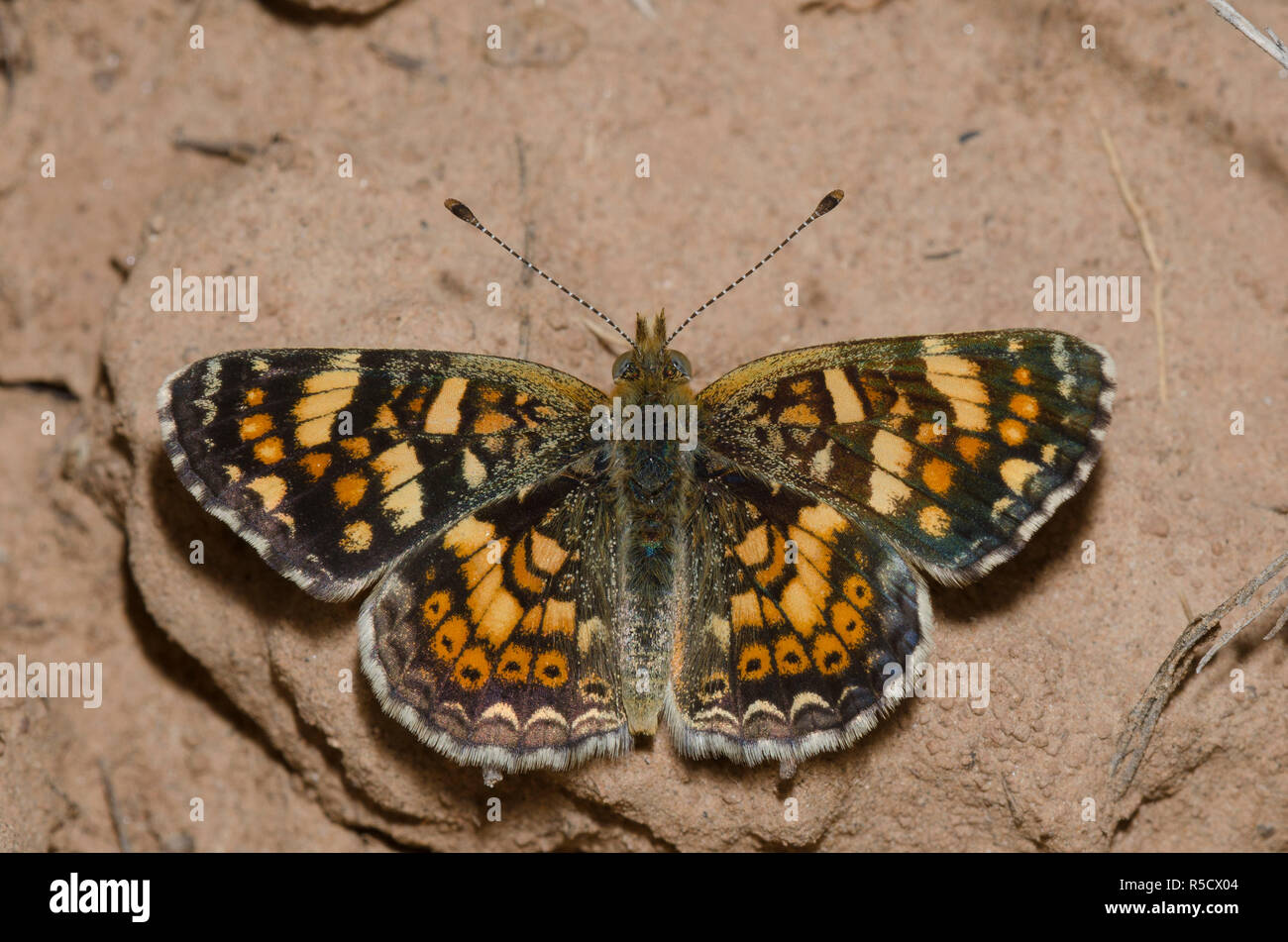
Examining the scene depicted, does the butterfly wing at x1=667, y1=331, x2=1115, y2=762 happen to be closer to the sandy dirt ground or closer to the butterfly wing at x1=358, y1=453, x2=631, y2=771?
the butterfly wing at x1=358, y1=453, x2=631, y2=771

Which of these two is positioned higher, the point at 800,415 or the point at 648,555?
the point at 800,415

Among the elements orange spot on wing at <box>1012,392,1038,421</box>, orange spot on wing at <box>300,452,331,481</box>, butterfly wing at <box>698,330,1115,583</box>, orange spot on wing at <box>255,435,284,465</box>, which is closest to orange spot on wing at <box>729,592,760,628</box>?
butterfly wing at <box>698,330,1115,583</box>

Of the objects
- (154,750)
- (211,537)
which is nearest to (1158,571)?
(211,537)

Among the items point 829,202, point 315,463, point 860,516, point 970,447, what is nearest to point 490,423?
point 315,463

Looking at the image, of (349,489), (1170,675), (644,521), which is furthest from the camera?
(1170,675)

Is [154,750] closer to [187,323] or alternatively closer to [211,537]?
[211,537]

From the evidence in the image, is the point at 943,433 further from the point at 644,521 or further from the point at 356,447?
the point at 356,447
